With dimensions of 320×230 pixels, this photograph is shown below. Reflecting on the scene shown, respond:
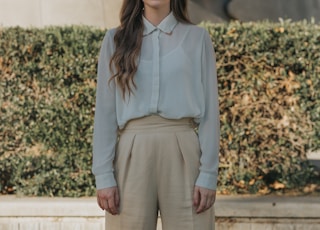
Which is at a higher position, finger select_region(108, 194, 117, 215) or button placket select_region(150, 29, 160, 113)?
button placket select_region(150, 29, 160, 113)

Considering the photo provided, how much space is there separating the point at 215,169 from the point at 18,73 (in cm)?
385

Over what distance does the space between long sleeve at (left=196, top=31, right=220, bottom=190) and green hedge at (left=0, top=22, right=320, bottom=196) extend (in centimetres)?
327

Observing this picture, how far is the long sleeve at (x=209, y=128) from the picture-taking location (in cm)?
338

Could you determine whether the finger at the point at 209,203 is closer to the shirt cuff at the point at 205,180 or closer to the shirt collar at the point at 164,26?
the shirt cuff at the point at 205,180

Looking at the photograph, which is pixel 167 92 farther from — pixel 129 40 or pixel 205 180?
pixel 205 180

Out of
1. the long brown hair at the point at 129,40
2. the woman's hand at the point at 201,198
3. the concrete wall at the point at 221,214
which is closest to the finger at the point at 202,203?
the woman's hand at the point at 201,198

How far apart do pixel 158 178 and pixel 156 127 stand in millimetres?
224

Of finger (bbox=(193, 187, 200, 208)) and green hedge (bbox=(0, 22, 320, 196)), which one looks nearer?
finger (bbox=(193, 187, 200, 208))

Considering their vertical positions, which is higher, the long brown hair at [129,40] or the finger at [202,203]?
the long brown hair at [129,40]

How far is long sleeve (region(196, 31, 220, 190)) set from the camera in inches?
133

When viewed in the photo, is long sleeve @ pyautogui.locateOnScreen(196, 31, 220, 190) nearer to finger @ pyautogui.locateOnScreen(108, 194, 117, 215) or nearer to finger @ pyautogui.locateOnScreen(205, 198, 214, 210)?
finger @ pyautogui.locateOnScreen(205, 198, 214, 210)

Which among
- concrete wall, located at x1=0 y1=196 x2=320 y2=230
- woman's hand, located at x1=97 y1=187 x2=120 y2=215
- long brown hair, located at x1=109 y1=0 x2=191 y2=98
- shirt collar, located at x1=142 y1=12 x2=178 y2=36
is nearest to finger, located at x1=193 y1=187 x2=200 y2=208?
woman's hand, located at x1=97 y1=187 x2=120 y2=215

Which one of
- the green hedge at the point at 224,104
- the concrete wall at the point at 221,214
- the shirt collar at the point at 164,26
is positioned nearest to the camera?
the shirt collar at the point at 164,26

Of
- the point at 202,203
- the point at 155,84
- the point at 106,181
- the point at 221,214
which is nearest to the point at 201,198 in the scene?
the point at 202,203
